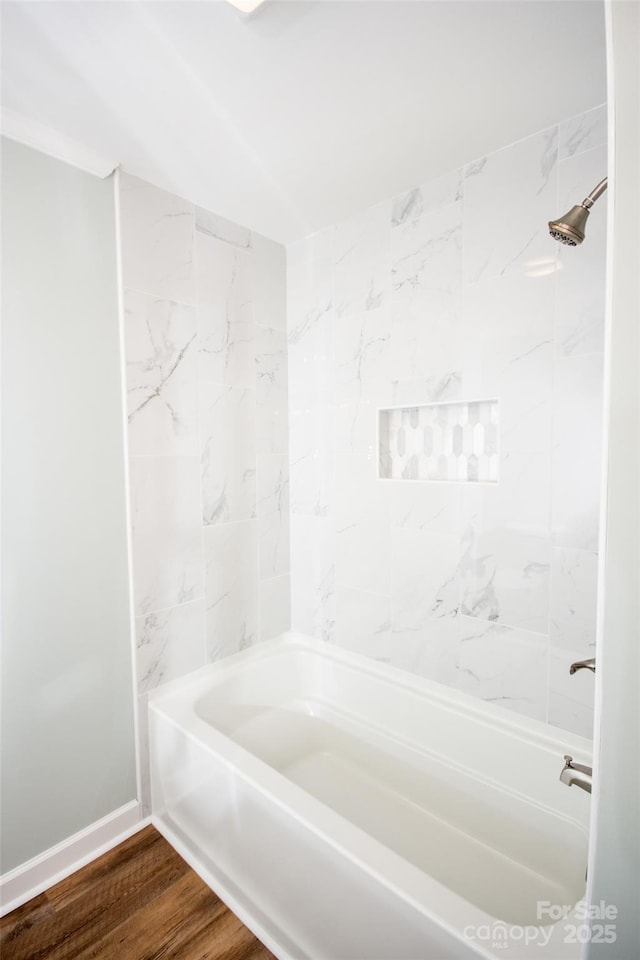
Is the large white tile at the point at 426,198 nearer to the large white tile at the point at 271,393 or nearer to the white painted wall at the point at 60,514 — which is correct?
the large white tile at the point at 271,393

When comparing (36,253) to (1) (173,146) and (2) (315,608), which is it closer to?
(1) (173,146)

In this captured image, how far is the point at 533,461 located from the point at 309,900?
1.53m

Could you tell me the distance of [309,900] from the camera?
1305 millimetres

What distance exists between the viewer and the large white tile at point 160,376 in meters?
1.85

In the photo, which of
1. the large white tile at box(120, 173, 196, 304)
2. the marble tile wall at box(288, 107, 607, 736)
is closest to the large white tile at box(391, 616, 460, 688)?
the marble tile wall at box(288, 107, 607, 736)

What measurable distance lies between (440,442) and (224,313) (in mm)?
1165

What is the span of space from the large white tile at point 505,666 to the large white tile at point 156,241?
1852 millimetres

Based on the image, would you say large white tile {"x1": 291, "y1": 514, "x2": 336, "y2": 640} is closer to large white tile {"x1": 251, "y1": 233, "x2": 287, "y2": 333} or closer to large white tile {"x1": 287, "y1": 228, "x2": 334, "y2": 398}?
large white tile {"x1": 287, "y1": 228, "x2": 334, "y2": 398}

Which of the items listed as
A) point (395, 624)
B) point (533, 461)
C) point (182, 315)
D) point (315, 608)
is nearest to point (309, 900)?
point (395, 624)

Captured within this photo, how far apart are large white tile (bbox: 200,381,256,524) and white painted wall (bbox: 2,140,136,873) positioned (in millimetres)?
398

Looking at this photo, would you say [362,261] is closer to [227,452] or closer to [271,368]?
[271,368]

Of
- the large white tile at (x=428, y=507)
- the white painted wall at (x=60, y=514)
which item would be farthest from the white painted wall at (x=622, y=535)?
the white painted wall at (x=60, y=514)

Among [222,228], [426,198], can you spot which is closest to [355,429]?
[426,198]

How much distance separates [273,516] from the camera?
2463 millimetres
